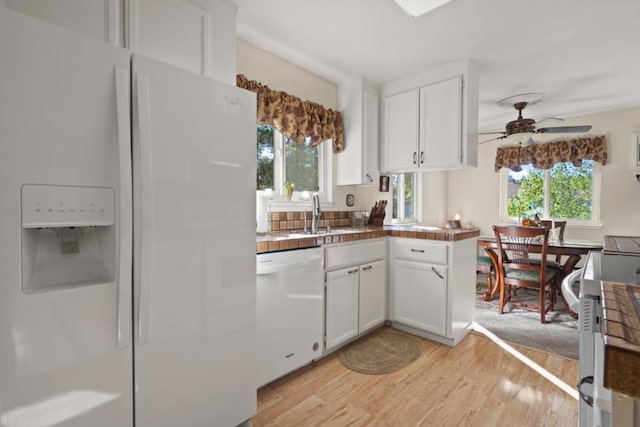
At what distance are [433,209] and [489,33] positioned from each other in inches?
137

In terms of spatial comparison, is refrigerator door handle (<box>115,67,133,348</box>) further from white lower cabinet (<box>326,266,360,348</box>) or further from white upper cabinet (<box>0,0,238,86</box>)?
white lower cabinet (<box>326,266,360,348</box>)

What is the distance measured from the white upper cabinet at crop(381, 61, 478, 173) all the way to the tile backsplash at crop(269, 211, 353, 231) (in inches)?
25.6

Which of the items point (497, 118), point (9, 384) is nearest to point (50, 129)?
point (9, 384)

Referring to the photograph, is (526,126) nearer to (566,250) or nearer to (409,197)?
(566,250)

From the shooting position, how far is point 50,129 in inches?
37.2

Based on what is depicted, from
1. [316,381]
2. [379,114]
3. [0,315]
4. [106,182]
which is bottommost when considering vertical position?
[316,381]

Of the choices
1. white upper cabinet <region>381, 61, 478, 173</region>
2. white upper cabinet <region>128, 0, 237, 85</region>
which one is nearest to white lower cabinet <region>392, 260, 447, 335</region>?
white upper cabinet <region>381, 61, 478, 173</region>

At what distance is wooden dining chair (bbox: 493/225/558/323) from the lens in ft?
9.73

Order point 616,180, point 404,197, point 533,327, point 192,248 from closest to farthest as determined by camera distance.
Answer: point 192,248 < point 533,327 < point 616,180 < point 404,197

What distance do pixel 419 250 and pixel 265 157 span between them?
149cm

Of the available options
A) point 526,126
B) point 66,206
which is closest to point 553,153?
point 526,126

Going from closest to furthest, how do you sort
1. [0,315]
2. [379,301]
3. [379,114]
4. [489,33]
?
[0,315] → [489,33] → [379,301] → [379,114]

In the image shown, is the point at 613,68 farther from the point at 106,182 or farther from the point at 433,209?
the point at 106,182

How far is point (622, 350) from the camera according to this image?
1.43 ft
